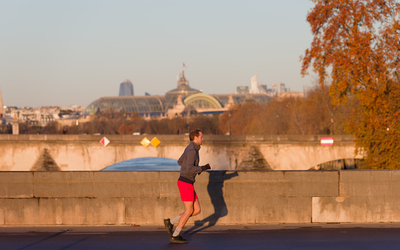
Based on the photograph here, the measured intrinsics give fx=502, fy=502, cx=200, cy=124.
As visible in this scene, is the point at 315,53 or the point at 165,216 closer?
the point at 165,216

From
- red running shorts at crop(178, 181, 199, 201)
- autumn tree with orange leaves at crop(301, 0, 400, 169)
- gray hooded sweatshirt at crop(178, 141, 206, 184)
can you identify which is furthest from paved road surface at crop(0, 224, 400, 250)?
autumn tree with orange leaves at crop(301, 0, 400, 169)

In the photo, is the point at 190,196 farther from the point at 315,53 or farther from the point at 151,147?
the point at 151,147

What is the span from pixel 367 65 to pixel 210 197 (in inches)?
474

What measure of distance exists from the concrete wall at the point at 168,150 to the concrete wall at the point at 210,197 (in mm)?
27168

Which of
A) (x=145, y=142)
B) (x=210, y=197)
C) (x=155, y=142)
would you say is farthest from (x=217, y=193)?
(x=145, y=142)

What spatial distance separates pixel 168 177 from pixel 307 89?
2158 inches

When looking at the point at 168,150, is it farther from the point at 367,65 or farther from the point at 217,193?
the point at 217,193

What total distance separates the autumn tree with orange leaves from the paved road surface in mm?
10721

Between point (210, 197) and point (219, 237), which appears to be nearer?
point (219, 237)

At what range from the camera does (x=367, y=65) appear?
65.3 ft

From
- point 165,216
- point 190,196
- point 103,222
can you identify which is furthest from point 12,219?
point 190,196

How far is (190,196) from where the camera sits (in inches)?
336

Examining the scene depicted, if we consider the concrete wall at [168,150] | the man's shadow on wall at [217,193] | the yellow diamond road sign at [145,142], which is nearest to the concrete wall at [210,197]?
the man's shadow on wall at [217,193]

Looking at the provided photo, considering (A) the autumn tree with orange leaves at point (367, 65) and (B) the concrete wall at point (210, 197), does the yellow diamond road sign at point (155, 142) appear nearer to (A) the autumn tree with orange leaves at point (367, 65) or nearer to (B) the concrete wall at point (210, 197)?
(A) the autumn tree with orange leaves at point (367, 65)
